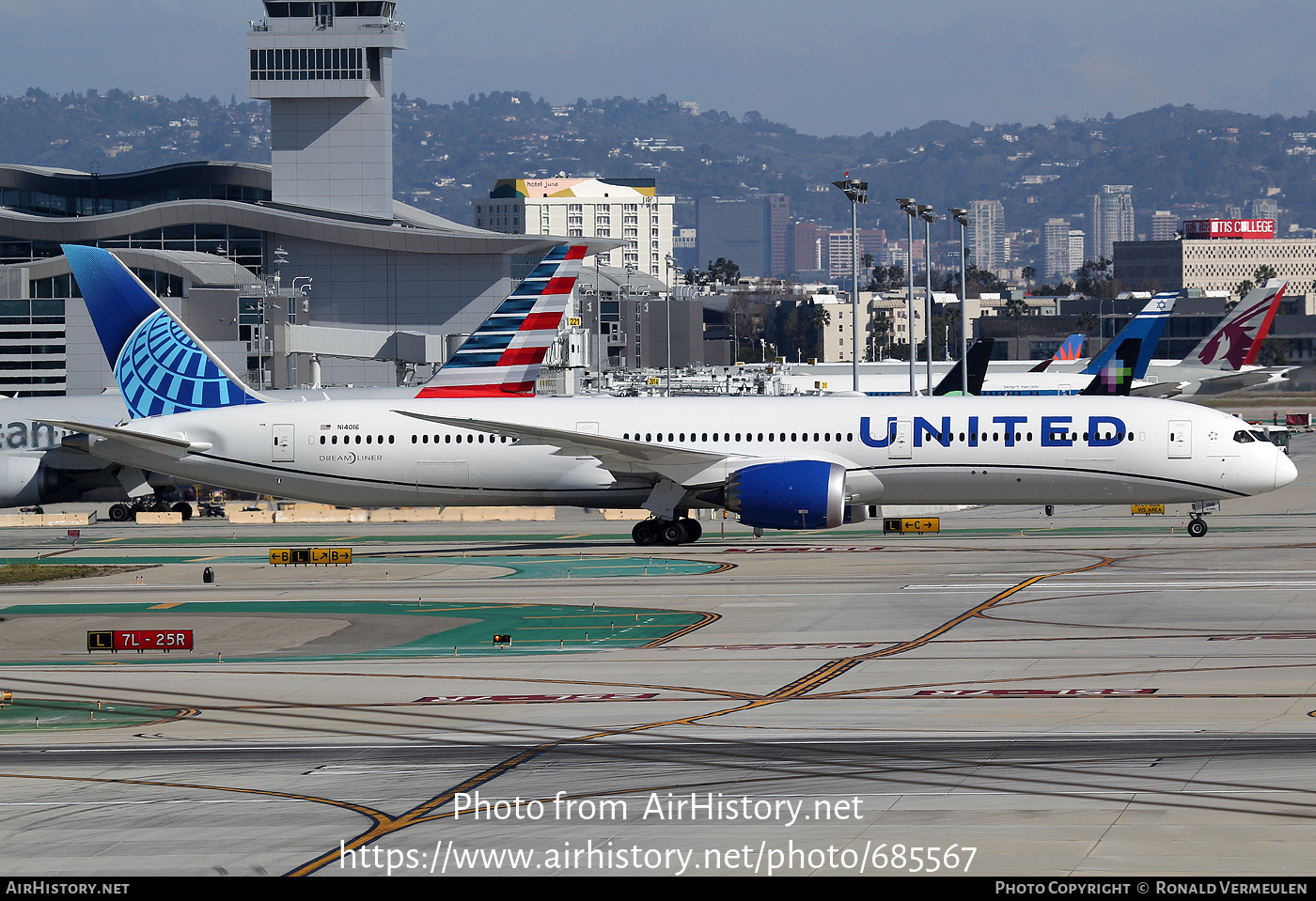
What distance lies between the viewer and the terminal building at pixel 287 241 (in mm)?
112312

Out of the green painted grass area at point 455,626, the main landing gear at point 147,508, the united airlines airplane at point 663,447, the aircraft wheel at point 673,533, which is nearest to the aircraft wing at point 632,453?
the united airlines airplane at point 663,447

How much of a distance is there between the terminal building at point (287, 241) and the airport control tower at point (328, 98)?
0.15 metres

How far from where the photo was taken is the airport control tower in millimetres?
165875

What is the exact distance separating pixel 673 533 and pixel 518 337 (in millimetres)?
21257

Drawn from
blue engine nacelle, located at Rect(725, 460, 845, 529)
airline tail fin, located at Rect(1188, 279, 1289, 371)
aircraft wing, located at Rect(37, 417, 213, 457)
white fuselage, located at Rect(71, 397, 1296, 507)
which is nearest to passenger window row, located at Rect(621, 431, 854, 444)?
white fuselage, located at Rect(71, 397, 1296, 507)

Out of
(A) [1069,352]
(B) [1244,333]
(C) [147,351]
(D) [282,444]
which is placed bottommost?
(D) [282,444]

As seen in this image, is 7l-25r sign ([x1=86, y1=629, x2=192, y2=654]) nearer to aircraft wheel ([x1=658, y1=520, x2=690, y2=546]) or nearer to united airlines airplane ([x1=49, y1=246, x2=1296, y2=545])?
united airlines airplane ([x1=49, y1=246, x2=1296, y2=545])

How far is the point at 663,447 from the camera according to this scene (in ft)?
143

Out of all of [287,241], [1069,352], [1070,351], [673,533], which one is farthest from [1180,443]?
[287,241]

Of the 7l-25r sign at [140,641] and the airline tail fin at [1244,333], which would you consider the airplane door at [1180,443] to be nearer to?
the 7l-25r sign at [140,641]

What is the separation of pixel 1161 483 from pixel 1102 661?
19.4m

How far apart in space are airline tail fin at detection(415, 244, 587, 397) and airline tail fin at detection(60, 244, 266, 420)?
A: 13.4 m

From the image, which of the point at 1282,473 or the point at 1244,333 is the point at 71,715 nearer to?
the point at 1282,473

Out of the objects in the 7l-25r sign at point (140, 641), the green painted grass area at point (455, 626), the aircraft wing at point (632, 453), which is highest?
the aircraft wing at point (632, 453)
